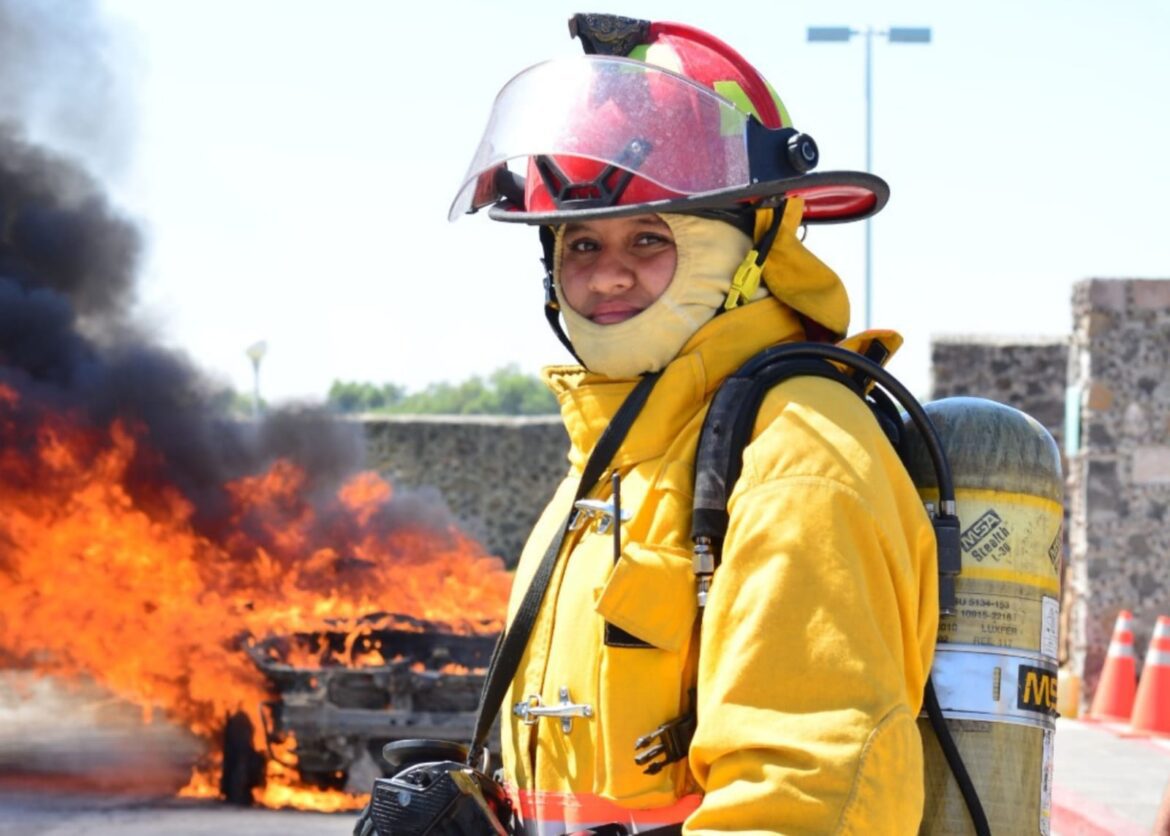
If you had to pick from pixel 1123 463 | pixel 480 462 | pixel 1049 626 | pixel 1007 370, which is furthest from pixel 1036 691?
pixel 480 462

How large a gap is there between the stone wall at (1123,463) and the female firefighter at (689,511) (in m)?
10.1

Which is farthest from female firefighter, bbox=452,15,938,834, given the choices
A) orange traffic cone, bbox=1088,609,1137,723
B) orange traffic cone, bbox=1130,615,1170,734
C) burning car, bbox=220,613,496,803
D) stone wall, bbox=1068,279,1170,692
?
stone wall, bbox=1068,279,1170,692

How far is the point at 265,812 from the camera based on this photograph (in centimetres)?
879

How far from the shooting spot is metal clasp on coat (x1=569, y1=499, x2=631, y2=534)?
2.45 m

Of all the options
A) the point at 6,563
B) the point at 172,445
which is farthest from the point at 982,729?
the point at 172,445

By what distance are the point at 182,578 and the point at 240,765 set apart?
190 centimetres

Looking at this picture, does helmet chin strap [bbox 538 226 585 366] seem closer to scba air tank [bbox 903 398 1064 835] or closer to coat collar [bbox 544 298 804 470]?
coat collar [bbox 544 298 804 470]

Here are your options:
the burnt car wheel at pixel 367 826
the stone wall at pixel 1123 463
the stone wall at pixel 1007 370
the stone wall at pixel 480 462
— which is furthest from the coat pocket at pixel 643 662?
the stone wall at pixel 480 462

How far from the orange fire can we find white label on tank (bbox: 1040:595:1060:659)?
6.66m

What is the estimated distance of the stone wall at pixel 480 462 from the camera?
22.3 meters

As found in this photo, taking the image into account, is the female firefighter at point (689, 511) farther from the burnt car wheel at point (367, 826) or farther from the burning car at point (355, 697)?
the burning car at point (355, 697)

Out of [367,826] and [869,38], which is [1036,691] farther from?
[869,38]

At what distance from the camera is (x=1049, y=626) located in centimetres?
264

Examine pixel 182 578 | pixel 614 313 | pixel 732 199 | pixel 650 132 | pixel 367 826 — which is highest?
pixel 650 132
